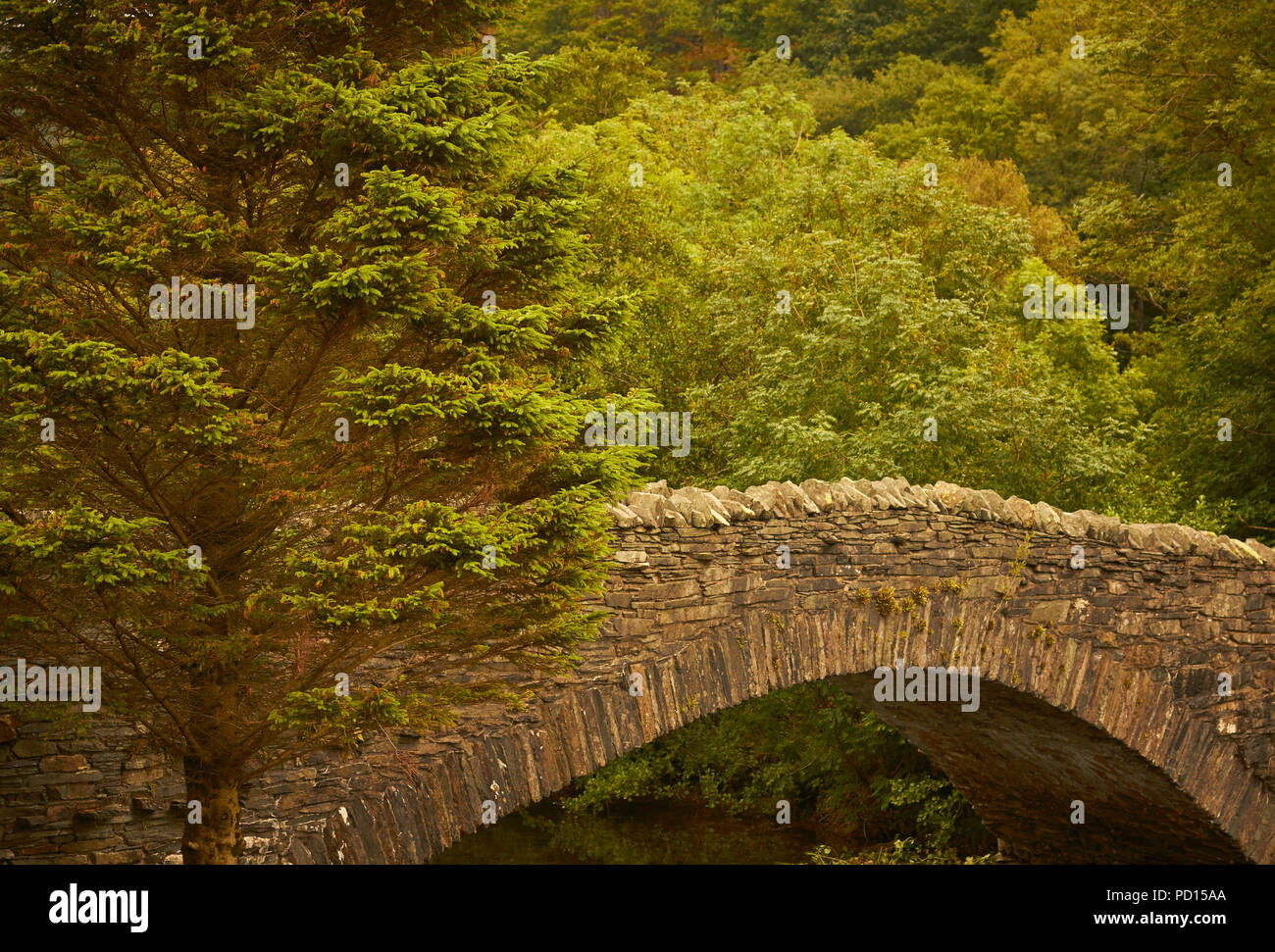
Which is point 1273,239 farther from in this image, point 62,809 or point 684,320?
point 62,809

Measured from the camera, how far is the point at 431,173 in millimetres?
6465

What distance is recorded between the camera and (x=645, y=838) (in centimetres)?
1819

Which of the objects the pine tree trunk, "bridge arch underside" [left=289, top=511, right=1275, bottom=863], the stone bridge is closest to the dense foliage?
the pine tree trunk

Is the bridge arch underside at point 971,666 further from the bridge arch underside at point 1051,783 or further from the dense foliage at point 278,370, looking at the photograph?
the dense foliage at point 278,370

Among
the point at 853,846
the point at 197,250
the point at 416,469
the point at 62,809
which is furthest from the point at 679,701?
the point at 853,846

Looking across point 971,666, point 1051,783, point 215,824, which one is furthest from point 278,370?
point 1051,783

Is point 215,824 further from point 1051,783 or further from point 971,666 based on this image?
point 1051,783

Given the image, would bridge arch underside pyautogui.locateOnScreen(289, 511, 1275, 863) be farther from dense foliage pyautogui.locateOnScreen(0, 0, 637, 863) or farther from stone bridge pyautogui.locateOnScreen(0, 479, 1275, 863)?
dense foliage pyautogui.locateOnScreen(0, 0, 637, 863)

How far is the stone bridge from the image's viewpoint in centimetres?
748

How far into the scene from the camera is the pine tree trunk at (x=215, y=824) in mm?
6574

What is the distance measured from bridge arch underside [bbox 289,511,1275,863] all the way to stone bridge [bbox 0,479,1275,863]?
2 centimetres

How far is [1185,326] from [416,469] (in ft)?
64.0

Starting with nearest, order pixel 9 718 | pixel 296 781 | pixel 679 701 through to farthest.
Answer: pixel 9 718 < pixel 296 781 < pixel 679 701

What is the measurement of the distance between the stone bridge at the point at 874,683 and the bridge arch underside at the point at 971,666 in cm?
2
